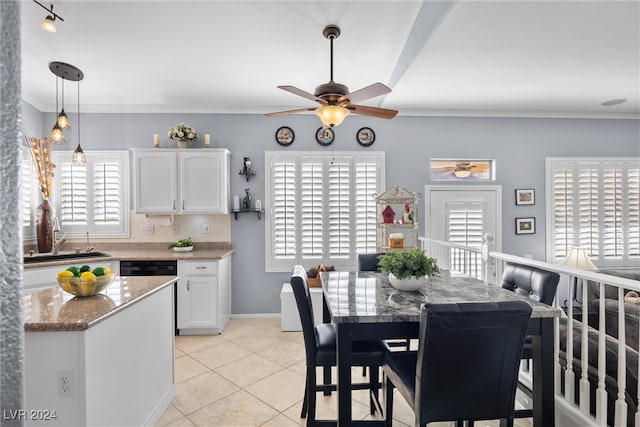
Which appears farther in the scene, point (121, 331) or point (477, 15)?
point (477, 15)

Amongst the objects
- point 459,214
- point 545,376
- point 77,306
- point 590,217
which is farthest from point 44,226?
point 590,217

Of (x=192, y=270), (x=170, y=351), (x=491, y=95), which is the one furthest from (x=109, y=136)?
(x=491, y=95)

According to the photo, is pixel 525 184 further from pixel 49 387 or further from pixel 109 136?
pixel 109 136

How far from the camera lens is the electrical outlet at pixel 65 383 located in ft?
5.25

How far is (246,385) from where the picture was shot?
2.80 metres

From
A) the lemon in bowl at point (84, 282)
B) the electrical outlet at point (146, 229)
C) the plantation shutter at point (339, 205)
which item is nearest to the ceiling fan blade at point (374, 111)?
the plantation shutter at point (339, 205)

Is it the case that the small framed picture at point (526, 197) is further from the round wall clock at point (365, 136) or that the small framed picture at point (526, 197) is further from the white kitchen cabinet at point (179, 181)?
the white kitchen cabinet at point (179, 181)

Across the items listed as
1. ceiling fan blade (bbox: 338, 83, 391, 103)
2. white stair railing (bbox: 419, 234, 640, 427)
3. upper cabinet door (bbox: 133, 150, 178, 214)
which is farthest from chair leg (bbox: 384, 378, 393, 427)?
upper cabinet door (bbox: 133, 150, 178, 214)

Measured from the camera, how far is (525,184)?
466cm

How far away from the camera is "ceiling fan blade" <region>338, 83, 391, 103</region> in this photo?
2350 millimetres

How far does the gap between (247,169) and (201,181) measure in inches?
24.0

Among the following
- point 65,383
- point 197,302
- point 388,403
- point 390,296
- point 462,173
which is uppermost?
point 462,173

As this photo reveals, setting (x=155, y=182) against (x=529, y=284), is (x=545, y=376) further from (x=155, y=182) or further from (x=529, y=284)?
(x=155, y=182)

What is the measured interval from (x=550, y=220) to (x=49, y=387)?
215 inches
